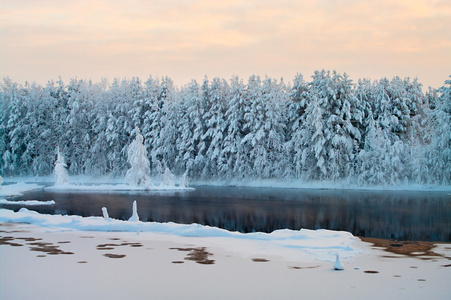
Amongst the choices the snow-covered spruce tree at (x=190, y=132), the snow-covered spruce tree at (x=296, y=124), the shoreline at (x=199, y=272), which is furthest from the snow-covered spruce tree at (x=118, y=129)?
the shoreline at (x=199, y=272)

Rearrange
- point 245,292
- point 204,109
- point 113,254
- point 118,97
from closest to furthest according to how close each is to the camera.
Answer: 1. point 245,292
2. point 113,254
3. point 204,109
4. point 118,97

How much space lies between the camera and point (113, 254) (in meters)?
13.0

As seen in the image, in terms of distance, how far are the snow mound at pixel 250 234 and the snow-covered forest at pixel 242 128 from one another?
118 ft

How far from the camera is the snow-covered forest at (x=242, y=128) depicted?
51.3 metres

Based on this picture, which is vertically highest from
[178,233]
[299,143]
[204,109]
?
[204,109]

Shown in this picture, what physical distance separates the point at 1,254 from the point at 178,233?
21.8 feet

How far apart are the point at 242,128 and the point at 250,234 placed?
153 ft

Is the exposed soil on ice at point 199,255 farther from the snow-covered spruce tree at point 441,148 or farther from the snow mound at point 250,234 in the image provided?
the snow-covered spruce tree at point 441,148

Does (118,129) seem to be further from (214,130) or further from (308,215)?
(308,215)

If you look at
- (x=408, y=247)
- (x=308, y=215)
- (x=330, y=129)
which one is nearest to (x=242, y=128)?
(x=330, y=129)

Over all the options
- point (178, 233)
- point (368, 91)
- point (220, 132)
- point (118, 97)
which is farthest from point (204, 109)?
point (178, 233)

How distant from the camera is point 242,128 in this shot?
63031mm

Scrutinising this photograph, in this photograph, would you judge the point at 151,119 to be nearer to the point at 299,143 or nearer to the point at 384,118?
the point at 299,143

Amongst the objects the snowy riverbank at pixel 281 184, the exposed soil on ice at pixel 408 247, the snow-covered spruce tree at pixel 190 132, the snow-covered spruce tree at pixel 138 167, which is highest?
the snow-covered spruce tree at pixel 190 132
